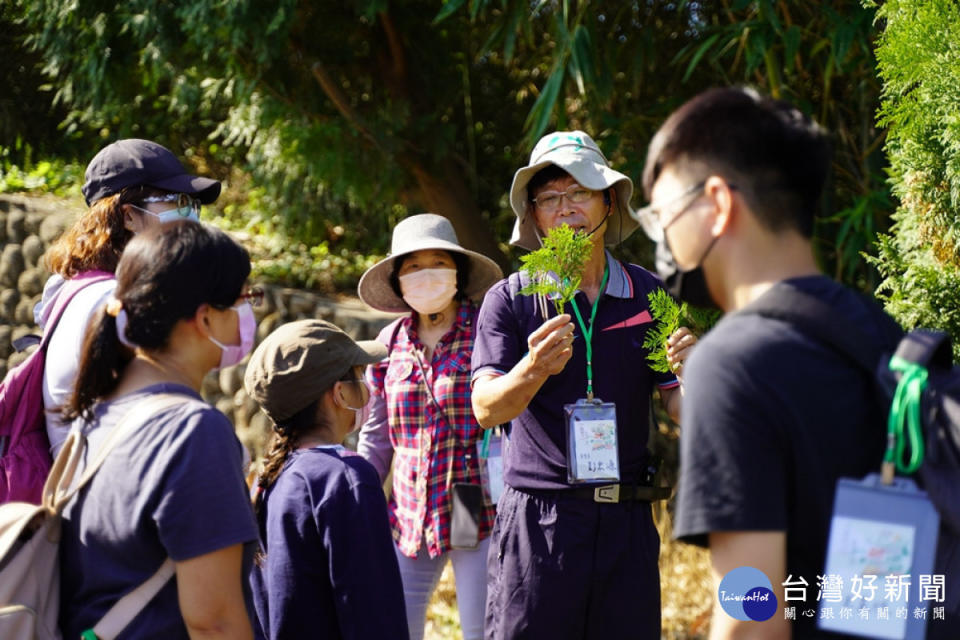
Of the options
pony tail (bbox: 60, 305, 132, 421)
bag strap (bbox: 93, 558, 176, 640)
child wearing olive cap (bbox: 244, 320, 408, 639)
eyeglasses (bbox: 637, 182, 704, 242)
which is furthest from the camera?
child wearing olive cap (bbox: 244, 320, 408, 639)

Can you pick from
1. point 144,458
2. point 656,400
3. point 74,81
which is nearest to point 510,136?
point 656,400

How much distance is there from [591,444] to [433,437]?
103cm

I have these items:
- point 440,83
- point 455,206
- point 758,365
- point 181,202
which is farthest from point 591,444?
point 440,83

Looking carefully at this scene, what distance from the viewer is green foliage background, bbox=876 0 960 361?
3.04 m

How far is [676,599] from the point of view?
17.7 feet

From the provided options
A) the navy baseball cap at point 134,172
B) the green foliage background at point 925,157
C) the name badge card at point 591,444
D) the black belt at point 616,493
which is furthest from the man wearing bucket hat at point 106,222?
the green foliage background at point 925,157

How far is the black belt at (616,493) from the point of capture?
9.27ft

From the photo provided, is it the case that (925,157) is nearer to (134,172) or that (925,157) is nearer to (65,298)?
(134,172)

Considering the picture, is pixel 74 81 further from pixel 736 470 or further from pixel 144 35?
pixel 736 470

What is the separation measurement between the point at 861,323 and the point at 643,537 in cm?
146

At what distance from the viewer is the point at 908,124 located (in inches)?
126

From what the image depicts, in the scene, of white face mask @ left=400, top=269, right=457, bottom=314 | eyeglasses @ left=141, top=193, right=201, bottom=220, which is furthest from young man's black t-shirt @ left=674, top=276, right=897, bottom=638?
white face mask @ left=400, top=269, right=457, bottom=314

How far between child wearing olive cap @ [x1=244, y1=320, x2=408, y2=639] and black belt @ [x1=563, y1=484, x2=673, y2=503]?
68 centimetres

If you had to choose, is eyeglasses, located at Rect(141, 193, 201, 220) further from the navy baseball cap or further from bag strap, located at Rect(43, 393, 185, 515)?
bag strap, located at Rect(43, 393, 185, 515)
